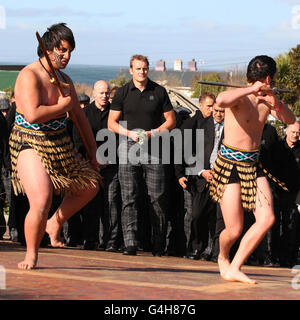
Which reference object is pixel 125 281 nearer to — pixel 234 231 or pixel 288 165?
pixel 234 231

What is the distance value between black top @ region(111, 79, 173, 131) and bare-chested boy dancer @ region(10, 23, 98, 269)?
8.81 feet

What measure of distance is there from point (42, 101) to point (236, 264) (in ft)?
7.42

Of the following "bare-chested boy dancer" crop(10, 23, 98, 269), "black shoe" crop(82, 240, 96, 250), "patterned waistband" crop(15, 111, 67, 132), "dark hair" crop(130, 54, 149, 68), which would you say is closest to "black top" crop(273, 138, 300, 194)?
"dark hair" crop(130, 54, 149, 68)

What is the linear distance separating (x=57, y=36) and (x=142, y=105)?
10.4 ft

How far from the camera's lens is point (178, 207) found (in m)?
11.9

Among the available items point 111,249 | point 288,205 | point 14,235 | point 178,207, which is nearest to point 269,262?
point 288,205

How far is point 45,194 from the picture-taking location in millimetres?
7801

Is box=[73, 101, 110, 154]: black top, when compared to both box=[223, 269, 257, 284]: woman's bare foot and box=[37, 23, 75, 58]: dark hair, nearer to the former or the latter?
box=[37, 23, 75, 58]: dark hair

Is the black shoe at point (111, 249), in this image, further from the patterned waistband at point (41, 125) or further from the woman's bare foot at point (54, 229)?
the patterned waistband at point (41, 125)

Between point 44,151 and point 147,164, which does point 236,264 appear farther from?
point 147,164

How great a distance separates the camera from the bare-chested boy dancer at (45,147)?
7.80 m

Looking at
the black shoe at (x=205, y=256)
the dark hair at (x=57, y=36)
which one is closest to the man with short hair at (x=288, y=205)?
the black shoe at (x=205, y=256)

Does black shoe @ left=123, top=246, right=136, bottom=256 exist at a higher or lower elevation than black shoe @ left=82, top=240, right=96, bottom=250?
higher

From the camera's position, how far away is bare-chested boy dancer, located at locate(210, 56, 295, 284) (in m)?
7.99
